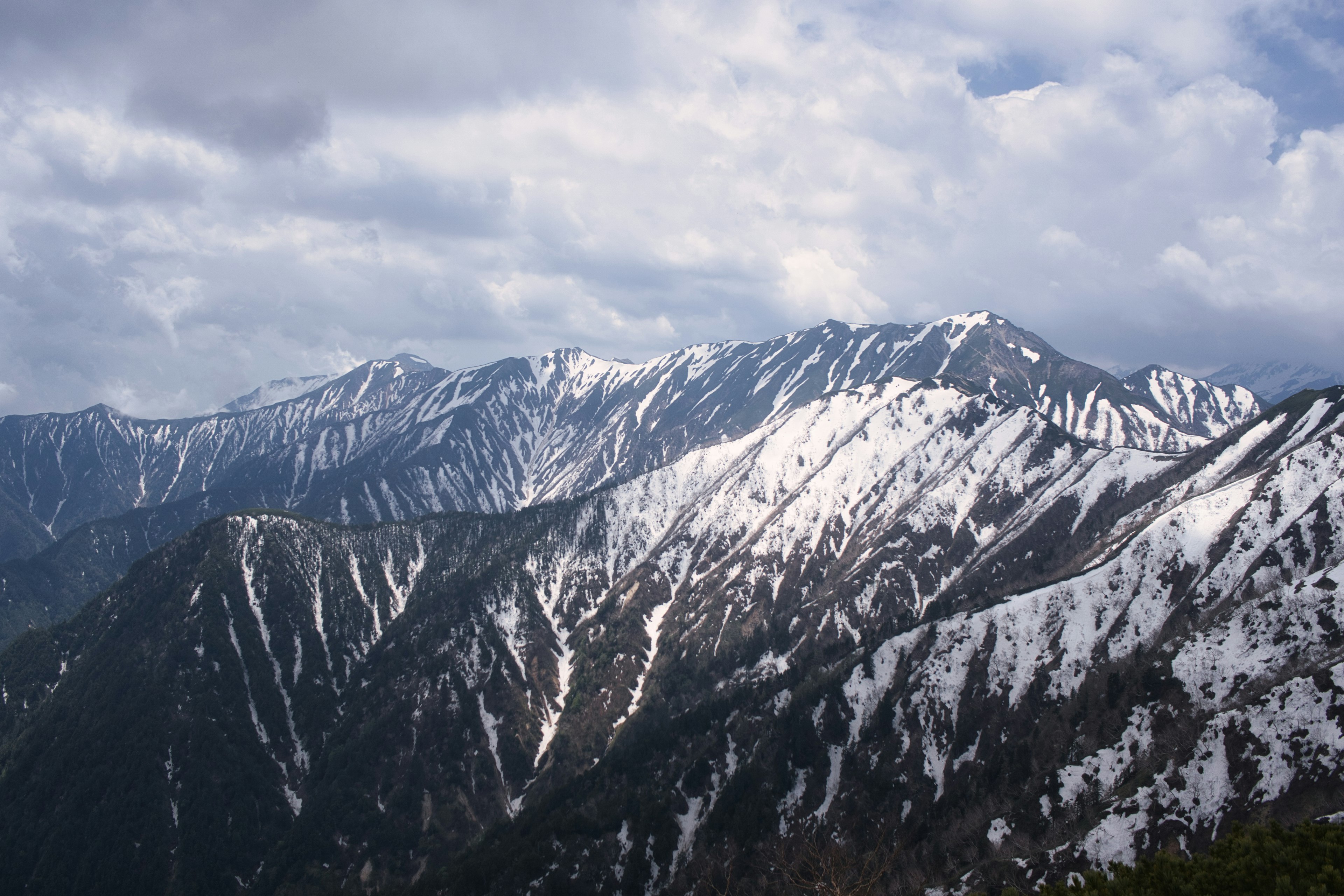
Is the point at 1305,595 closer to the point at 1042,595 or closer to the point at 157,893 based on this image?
the point at 1042,595

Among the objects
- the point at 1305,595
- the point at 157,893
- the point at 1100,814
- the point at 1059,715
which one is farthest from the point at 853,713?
the point at 157,893

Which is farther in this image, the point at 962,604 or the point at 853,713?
the point at 962,604

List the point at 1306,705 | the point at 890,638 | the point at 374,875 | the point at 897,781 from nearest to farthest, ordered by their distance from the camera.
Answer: the point at 1306,705
the point at 897,781
the point at 890,638
the point at 374,875

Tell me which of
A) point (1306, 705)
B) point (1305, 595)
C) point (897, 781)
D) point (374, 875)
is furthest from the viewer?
point (374, 875)

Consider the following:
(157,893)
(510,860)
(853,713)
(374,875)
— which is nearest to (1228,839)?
(853,713)

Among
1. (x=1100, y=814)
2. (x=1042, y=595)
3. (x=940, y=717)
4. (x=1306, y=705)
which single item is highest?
(x=1042, y=595)

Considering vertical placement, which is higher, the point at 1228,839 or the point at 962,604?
the point at 962,604

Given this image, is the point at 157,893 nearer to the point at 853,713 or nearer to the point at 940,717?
the point at 853,713
